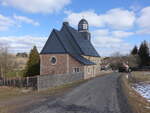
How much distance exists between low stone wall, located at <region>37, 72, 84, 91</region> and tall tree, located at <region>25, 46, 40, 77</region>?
11.4 m

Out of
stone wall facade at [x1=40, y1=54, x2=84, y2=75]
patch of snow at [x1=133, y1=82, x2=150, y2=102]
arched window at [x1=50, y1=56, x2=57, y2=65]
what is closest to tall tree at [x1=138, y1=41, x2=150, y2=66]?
stone wall facade at [x1=40, y1=54, x2=84, y2=75]

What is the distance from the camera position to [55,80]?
23.9 metres

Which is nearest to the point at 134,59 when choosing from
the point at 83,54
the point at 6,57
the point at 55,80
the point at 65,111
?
the point at 83,54

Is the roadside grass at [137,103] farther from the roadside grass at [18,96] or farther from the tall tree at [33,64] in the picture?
the tall tree at [33,64]

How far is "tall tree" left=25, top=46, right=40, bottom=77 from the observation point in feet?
129

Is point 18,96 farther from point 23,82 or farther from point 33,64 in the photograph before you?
point 33,64

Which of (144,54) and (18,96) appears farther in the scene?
(144,54)

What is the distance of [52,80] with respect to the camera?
75.6ft

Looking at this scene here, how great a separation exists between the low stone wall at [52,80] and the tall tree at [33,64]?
37.5 feet

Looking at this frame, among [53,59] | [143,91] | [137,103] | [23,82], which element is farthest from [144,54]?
[137,103]

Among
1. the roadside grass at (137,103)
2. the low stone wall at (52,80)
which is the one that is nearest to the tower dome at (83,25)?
the low stone wall at (52,80)

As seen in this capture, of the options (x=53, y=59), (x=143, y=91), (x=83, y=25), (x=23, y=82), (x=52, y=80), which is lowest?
(x=143, y=91)

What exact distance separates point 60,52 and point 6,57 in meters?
14.2

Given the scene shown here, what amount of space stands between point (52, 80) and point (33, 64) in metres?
17.9
